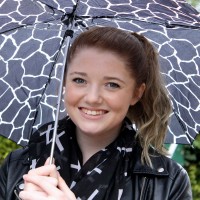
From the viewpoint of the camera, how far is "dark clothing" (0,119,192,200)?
299cm

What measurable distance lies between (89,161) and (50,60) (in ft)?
2.21

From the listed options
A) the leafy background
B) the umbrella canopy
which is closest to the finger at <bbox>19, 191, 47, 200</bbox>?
the umbrella canopy

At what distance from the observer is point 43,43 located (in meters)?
3.47

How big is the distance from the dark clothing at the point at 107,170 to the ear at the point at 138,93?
129 millimetres

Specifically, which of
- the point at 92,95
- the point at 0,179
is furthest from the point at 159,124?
the point at 0,179

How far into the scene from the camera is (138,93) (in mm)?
3146

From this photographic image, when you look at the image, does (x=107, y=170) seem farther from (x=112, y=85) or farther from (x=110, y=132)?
(x=112, y=85)

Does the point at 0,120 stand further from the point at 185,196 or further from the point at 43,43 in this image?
the point at 185,196

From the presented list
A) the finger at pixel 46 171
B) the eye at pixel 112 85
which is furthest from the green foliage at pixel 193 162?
the finger at pixel 46 171

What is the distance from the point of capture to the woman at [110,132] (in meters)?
2.93

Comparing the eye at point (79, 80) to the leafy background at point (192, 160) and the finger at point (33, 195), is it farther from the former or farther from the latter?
the leafy background at point (192, 160)

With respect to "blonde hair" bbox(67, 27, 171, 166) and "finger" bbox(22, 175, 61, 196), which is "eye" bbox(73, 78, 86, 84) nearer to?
"blonde hair" bbox(67, 27, 171, 166)

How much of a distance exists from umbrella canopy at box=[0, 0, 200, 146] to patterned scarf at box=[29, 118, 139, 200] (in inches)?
11.8

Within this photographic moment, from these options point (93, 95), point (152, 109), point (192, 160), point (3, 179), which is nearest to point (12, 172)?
point (3, 179)
